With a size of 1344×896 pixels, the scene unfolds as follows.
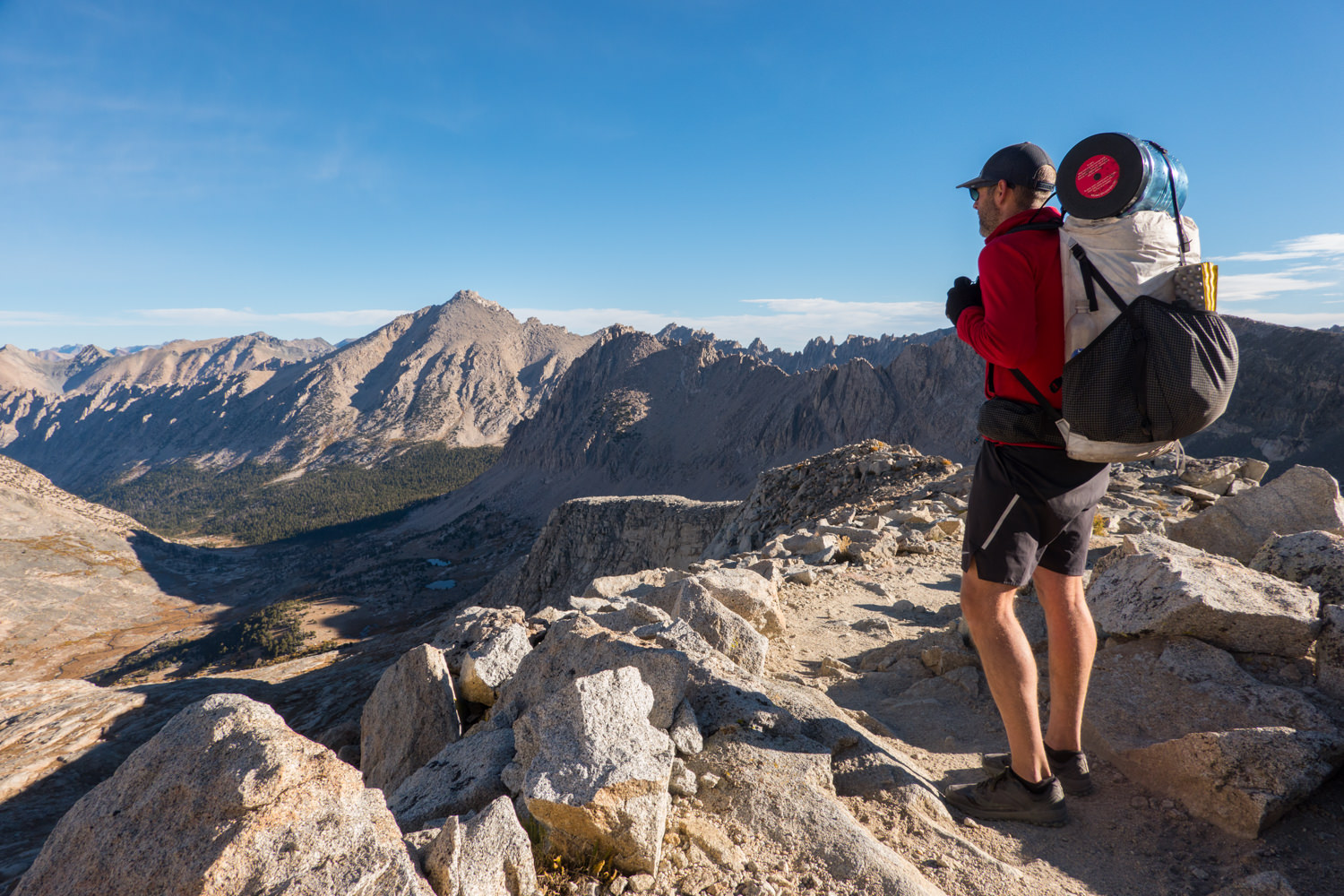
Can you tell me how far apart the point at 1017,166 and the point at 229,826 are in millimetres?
4748

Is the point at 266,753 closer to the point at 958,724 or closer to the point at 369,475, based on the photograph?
the point at 958,724

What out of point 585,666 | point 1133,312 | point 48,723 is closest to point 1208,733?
point 1133,312

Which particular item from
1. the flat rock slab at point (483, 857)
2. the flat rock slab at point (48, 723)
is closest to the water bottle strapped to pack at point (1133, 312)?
the flat rock slab at point (483, 857)

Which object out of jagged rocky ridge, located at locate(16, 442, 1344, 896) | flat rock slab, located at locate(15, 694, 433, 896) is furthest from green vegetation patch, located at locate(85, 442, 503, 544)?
flat rock slab, located at locate(15, 694, 433, 896)

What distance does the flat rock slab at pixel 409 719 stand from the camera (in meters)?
5.38

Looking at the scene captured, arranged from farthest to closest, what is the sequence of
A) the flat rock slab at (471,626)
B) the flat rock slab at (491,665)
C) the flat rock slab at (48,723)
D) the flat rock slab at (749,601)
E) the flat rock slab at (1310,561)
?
the flat rock slab at (48,723)
the flat rock slab at (471,626)
the flat rock slab at (749,601)
the flat rock slab at (491,665)
the flat rock slab at (1310,561)

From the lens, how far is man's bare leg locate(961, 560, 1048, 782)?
3.17m

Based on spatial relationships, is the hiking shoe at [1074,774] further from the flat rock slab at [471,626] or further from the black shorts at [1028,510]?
the flat rock slab at [471,626]

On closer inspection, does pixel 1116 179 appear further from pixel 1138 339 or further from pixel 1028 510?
pixel 1028 510

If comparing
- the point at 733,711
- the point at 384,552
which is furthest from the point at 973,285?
the point at 384,552

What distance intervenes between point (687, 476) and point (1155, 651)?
84.9 metres

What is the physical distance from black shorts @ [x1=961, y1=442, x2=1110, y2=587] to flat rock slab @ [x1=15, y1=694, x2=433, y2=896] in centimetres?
295

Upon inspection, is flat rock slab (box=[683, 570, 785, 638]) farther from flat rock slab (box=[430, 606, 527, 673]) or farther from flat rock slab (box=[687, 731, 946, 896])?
flat rock slab (box=[687, 731, 946, 896])

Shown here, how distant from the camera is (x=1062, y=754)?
11.4 ft
